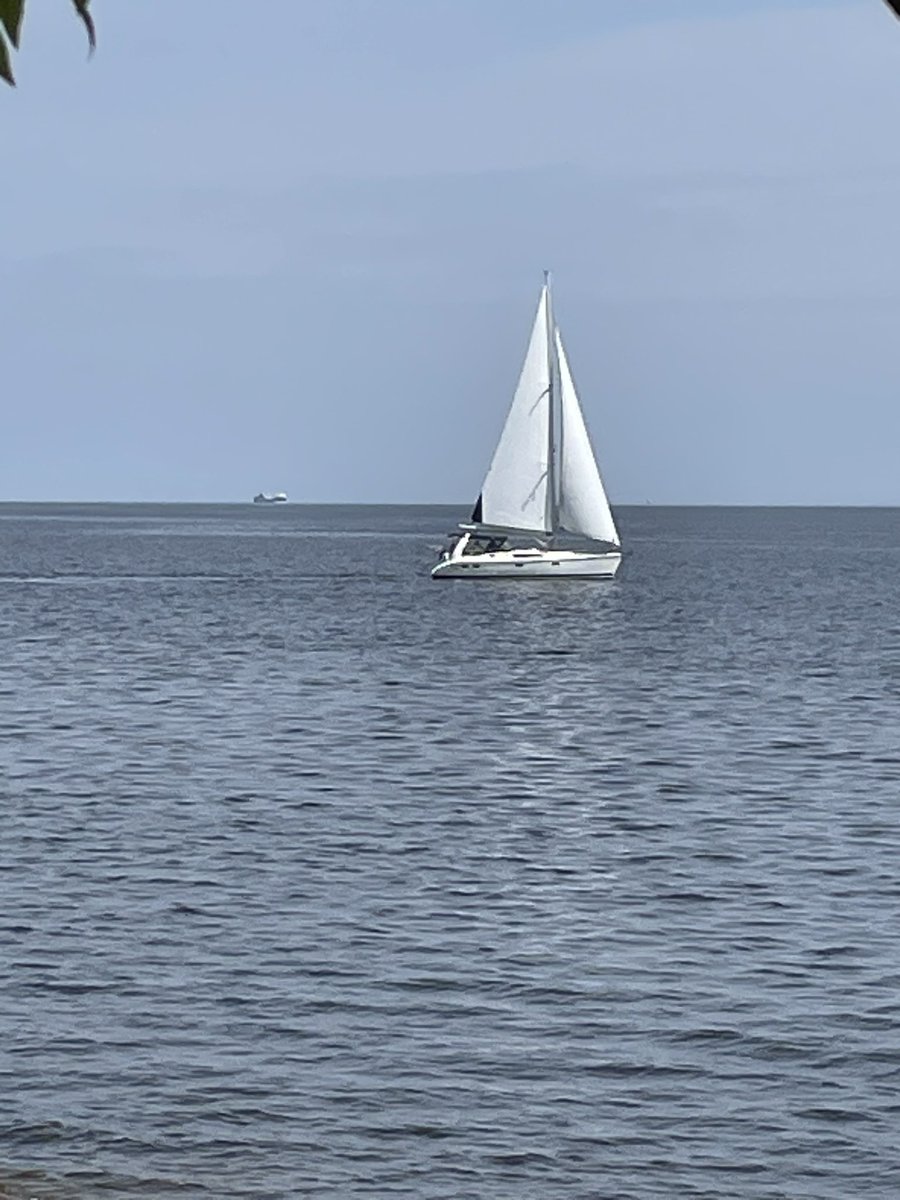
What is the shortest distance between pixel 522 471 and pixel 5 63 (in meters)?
97.3

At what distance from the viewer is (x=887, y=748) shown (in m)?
43.6

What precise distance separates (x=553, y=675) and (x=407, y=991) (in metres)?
46.5

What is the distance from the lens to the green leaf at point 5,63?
270 cm

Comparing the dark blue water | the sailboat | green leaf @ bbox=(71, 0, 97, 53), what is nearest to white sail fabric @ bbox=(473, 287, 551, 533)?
the sailboat

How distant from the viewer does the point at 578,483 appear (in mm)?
100625

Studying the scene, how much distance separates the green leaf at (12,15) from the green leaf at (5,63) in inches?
0.8

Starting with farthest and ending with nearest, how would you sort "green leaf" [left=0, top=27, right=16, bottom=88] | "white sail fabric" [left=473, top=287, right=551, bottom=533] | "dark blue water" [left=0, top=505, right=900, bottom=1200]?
"white sail fabric" [left=473, top=287, right=551, bottom=533] < "dark blue water" [left=0, top=505, right=900, bottom=1200] < "green leaf" [left=0, top=27, right=16, bottom=88]

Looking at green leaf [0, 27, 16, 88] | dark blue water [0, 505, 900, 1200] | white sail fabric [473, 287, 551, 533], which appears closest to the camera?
green leaf [0, 27, 16, 88]

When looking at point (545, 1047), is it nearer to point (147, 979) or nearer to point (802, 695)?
point (147, 979)

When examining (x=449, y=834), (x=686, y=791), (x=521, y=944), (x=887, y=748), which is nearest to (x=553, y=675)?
(x=887, y=748)

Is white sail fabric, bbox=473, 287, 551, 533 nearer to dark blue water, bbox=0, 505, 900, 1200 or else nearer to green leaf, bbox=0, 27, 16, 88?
dark blue water, bbox=0, 505, 900, 1200

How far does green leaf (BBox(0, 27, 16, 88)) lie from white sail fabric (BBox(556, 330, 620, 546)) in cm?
9786

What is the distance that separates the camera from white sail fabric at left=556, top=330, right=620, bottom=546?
100688mm

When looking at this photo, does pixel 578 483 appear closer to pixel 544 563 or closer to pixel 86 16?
pixel 544 563
